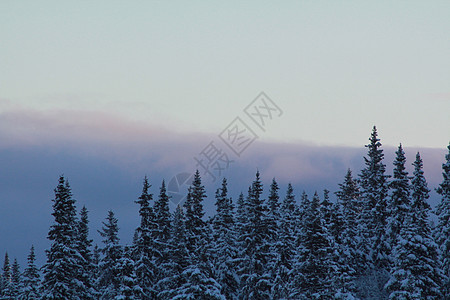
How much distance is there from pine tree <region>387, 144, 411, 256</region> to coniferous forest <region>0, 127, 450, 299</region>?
0.37 ft

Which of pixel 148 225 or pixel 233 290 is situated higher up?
pixel 148 225

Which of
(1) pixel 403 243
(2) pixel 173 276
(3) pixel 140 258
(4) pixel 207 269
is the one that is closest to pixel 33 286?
(3) pixel 140 258

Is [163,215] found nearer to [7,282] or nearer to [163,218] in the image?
[163,218]

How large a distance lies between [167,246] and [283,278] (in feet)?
45.1

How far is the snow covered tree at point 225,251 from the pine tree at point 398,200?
1730cm

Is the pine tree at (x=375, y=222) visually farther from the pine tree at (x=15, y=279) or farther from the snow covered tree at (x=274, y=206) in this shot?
the pine tree at (x=15, y=279)

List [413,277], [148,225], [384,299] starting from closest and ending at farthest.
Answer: [413,277] < [384,299] < [148,225]

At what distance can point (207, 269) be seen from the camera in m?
56.4

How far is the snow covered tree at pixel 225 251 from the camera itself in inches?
2499

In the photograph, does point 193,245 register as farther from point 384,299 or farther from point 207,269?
point 384,299

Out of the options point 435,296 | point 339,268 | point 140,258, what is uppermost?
point 140,258

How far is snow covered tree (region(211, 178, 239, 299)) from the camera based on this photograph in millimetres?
63469

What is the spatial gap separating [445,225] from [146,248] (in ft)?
101

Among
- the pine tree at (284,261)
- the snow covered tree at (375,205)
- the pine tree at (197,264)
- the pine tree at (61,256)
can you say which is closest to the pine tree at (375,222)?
the snow covered tree at (375,205)
